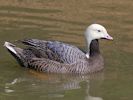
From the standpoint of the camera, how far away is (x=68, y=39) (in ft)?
54.9

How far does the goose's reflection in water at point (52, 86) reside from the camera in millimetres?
13266

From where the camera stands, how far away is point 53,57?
1487 cm

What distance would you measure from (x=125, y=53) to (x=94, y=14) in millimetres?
3571

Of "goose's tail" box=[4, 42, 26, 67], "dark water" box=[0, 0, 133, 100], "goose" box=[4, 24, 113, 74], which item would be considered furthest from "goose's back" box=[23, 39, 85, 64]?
"dark water" box=[0, 0, 133, 100]

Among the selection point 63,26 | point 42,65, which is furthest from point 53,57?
point 63,26

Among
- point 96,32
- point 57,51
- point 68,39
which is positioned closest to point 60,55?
point 57,51

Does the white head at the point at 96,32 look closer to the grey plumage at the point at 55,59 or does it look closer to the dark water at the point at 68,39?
the grey plumage at the point at 55,59

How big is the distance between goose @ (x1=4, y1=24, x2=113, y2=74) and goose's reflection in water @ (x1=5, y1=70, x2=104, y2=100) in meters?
0.18

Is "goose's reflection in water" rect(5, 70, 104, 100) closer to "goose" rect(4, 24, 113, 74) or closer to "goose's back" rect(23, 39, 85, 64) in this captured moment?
A: "goose" rect(4, 24, 113, 74)

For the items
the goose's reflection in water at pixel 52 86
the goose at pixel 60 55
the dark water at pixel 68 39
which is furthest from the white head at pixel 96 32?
the goose's reflection in water at pixel 52 86

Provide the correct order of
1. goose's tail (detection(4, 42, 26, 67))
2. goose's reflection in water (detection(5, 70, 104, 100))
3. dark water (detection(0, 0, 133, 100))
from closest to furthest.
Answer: goose's reflection in water (detection(5, 70, 104, 100)) → dark water (detection(0, 0, 133, 100)) → goose's tail (detection(4, 42, 26, 67))

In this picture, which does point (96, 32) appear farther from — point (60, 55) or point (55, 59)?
point (55, 59)

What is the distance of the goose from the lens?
1481 cm

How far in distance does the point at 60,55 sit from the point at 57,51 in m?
0.11
